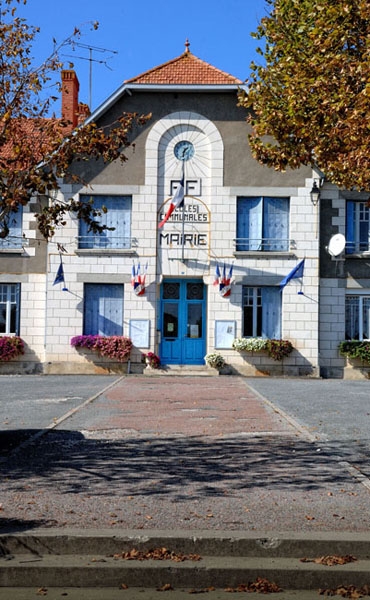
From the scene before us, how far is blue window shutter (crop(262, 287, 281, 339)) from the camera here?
27.1m

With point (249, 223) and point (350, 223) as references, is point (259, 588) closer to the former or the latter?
point (249, 223)

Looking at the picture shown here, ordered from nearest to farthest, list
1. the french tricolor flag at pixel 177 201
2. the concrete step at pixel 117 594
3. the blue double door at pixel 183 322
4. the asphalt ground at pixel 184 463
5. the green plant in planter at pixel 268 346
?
the concrete step at pixel 117 594 → the asphalt ground at pixel 184 463 → the french tricolor flag at pixel 177 201 → the green plant in planter at pixel 268 346 → the blue double door at pixel 183 322

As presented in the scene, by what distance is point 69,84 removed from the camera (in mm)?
28969

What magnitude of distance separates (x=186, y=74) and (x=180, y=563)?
77.9 ft

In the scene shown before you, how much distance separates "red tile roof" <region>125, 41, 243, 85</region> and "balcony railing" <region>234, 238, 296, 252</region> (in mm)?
5223

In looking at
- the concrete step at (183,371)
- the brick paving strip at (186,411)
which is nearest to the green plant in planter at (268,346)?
the concrete step at (183,371)

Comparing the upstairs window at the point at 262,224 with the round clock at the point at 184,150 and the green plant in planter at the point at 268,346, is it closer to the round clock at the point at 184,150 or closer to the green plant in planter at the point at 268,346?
the round clock at the point at 184,150

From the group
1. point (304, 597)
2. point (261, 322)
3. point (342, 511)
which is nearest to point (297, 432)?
point (342, 511)

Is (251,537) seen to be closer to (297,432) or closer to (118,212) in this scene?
(297,432)

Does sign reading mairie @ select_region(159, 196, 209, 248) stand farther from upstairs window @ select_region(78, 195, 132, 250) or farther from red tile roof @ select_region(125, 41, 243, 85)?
red tile roof @ select_region(125, 41, 243, 85)

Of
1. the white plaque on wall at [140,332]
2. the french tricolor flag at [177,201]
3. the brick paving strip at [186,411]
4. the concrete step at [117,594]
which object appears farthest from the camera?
the white plaque on wall at [140,332]

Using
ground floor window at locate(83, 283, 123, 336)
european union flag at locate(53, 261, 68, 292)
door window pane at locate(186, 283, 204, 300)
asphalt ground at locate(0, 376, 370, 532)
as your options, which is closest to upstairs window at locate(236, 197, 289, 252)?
door window pane at locate(186, 283, 204, 300)

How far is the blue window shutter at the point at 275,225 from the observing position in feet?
88.7

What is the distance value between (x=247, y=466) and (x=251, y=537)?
3.06 m
